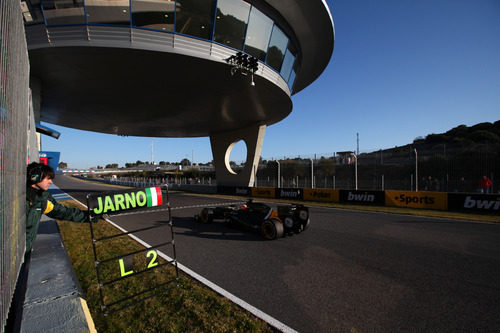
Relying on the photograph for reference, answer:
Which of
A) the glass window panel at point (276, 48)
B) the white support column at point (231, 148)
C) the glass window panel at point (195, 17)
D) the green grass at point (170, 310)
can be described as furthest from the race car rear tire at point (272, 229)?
the white support column at point (231, 148)

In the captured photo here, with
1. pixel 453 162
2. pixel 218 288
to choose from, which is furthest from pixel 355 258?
pixel 453 162

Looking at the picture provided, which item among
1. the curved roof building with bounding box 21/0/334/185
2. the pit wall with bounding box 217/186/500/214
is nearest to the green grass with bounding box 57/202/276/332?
the curved roof building with bounding box 21/0/334/185

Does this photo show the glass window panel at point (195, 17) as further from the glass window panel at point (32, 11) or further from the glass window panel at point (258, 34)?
the glass window panel at point (32, 11)

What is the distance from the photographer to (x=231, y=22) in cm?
1168

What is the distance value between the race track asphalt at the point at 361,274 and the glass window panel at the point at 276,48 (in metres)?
10.8

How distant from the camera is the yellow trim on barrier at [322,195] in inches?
584

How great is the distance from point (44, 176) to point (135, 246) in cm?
298

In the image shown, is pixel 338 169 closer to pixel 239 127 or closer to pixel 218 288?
pixel 239 127

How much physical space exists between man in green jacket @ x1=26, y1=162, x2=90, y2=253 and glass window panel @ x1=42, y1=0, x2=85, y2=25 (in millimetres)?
10091

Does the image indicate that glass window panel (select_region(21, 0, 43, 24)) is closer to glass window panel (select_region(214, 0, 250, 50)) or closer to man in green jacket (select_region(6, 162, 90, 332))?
glass window panel (select_region(214, 0, 250, 50))

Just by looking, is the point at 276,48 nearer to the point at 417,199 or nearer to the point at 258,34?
the point at 258,34

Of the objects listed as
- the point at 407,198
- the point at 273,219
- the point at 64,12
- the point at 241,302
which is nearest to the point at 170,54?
the point at 64,12

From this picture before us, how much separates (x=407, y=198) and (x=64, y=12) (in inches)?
706

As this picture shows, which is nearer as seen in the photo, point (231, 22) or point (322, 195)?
point (231, 22)
